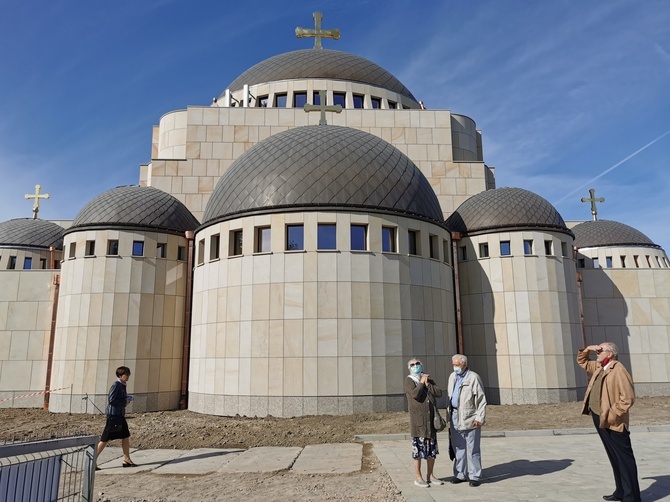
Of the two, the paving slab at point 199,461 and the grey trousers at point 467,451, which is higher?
the grey trousers at point 467,451

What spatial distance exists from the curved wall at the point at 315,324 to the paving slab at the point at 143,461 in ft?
16.6

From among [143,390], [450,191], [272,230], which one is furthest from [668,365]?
[143,390]

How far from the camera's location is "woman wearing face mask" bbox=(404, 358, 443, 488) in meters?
7.88

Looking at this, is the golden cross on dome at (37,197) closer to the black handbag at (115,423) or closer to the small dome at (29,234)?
the small dome at (29,234)

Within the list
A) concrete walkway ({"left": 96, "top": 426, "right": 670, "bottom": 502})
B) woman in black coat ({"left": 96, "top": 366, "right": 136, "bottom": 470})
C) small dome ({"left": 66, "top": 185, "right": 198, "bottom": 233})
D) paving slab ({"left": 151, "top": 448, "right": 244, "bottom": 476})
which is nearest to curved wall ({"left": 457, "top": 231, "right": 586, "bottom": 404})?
concrete walkway ({"left": 96, "top": 426, "right": 670, "bottom": 502})

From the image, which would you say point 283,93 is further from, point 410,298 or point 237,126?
point 410,298

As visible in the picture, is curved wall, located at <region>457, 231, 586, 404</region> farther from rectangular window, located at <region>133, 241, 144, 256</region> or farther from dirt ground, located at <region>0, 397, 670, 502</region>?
rectangular window, located at <region>133, 241, 144, 256</region>

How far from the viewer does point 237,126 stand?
28938 mm

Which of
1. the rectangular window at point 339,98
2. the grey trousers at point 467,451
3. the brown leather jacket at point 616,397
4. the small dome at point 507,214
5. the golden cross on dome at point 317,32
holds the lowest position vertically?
the grey trousers at point 467,451

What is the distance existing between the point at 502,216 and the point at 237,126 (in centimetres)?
1692

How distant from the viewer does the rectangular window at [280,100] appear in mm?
33188

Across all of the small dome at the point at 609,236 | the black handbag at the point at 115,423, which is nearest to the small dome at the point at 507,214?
the black handbag at the point at 115,423

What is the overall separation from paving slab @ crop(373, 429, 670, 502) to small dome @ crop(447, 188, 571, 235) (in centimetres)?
1122

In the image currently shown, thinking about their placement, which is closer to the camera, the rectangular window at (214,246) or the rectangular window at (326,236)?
the rectangular window at (326,236)
